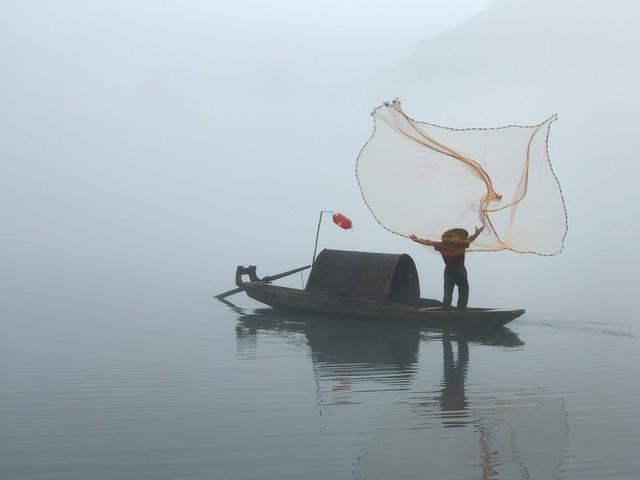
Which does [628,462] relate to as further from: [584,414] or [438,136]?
[438,136]

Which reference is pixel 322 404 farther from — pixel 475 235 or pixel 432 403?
pixel 475 235

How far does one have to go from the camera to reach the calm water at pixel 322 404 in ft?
30.4

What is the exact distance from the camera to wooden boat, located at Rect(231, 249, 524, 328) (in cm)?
2191

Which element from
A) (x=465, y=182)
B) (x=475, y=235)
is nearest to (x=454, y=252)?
(x=475, y=235)

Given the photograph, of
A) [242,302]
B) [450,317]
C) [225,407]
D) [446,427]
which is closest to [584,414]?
[446,427]

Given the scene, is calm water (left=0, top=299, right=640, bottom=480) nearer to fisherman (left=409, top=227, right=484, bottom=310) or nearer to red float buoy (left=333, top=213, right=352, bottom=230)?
fisherman (left=409, top=227, right=484, bottom=310)

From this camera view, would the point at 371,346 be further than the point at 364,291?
No

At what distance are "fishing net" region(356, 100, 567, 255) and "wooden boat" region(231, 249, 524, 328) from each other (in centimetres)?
182

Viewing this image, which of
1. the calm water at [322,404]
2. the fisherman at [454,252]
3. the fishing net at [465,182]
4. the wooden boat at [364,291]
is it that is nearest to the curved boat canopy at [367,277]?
the wooden boat at [364,291]

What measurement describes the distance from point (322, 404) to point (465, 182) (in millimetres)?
9832

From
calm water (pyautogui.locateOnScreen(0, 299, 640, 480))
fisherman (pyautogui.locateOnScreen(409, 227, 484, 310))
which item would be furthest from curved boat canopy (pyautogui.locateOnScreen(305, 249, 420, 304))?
fisherman (pyautogui.locateOnScreen(409, 227, 484, 310))

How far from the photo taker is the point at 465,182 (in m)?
20.9

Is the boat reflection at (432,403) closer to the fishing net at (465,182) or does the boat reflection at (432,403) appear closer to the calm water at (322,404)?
the calm water at (322,404)

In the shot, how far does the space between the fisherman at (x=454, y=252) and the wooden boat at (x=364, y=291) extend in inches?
17.2
